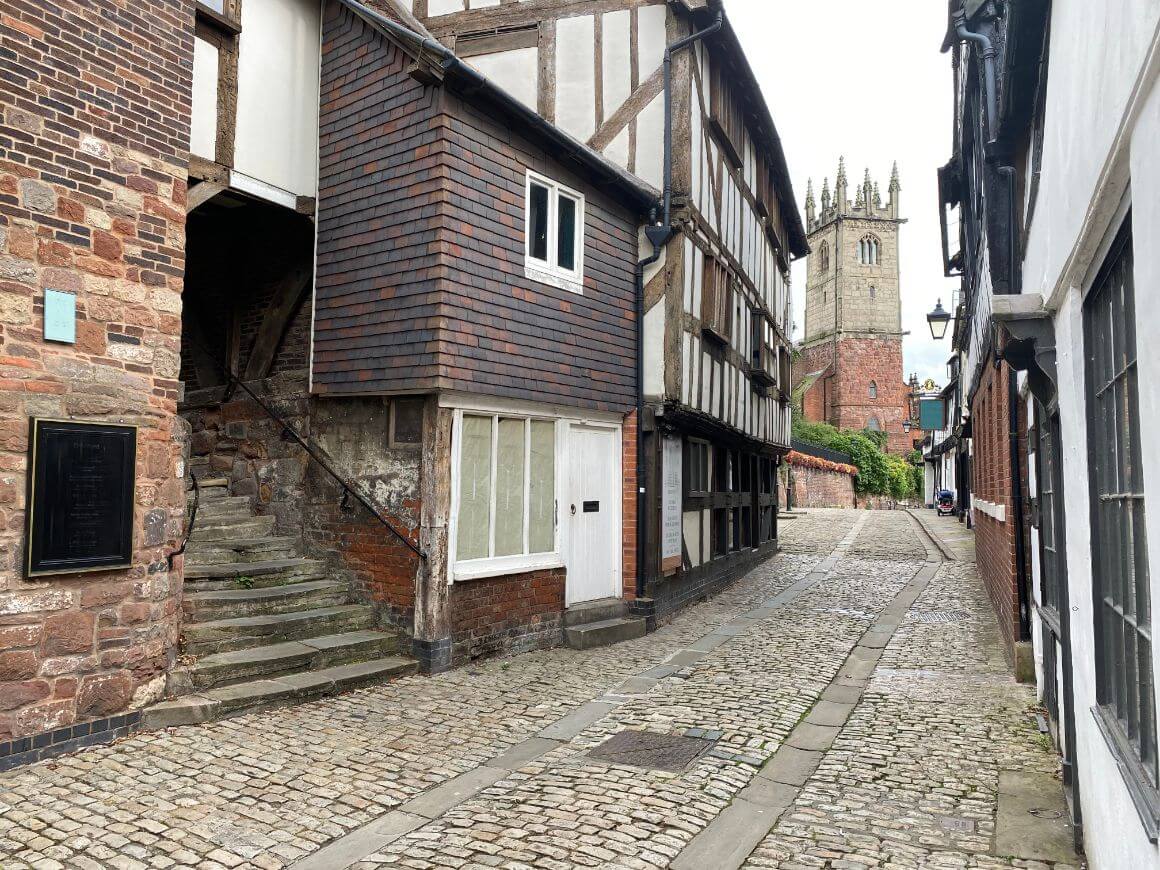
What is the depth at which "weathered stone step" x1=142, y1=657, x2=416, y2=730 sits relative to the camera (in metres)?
5.93

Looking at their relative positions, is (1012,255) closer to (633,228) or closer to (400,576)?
(633,228)

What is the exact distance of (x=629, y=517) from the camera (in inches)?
408

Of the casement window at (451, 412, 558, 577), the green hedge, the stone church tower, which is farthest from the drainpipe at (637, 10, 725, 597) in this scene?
the stone church tower

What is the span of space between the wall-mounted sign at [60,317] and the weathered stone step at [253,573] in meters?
2.77

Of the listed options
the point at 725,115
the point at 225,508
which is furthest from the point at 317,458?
the point at 725,115

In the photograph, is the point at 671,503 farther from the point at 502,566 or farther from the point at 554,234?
the point at 554,234

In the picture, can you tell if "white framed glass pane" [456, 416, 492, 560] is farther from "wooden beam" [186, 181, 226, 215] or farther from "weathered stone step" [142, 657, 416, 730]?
"wooden beam" [186, 181, 226, 215]

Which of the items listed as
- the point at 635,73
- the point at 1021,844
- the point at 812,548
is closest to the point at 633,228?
the point at 635,73

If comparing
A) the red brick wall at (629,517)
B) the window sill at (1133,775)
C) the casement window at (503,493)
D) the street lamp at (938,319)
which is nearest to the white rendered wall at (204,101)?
the casement window at (503,493)

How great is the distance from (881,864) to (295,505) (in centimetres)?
689

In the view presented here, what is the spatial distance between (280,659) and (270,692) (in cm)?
48

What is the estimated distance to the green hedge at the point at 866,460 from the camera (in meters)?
49.6

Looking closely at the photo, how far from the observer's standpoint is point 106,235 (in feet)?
18.9

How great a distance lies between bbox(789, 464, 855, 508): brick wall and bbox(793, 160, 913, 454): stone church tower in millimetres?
22231
